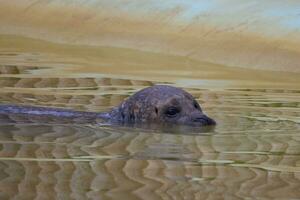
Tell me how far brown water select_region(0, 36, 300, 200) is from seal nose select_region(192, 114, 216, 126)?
80 mm

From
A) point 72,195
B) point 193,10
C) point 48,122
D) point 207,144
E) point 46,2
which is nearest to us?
point 72,195

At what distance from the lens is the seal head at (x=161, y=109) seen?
778 cm

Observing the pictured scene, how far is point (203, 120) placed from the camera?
301 inches

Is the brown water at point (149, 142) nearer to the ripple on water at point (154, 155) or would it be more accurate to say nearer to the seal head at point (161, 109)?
the ripple on water at point (154, 155)

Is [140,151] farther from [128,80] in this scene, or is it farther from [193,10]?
[193,10]

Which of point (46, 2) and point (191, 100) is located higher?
point (46, 2)

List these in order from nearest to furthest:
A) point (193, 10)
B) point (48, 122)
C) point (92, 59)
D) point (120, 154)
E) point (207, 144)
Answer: point (120, 154)
point (207, 144)
point (48, 122)
point (92, 59)
point (193, 10)

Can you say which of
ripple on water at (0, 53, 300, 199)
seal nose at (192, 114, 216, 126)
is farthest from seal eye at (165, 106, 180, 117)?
ripple on water at (0, 53, 300, 199)

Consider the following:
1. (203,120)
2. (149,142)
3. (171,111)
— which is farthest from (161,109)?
(149,142)

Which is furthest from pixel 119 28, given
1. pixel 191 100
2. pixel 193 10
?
pixel 191 100

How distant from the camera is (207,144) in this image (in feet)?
21.7

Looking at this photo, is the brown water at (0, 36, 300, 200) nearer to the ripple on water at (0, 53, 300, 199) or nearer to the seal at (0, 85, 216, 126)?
the ripple on water at (0, 53, 300, 199)

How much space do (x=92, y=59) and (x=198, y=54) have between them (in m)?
1.34

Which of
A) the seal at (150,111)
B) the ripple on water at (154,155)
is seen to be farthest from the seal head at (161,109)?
the ripple on water at (154,155)
